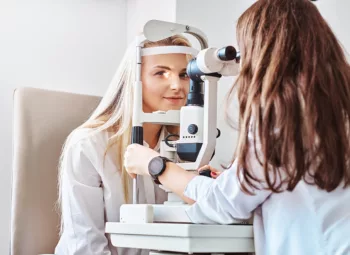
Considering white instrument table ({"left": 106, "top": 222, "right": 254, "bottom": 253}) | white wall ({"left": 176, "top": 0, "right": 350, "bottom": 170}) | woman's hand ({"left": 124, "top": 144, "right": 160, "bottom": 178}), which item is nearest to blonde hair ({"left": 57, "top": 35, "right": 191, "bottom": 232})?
woman's hand ({"left": 124, "top": 144, "right": 160, "bottom": 178})

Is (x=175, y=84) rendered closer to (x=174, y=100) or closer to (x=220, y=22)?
(x=174, y=100)

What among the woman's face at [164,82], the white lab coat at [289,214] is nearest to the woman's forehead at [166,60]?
the woman's face at [164,82]

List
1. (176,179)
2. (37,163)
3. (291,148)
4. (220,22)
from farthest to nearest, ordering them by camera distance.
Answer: (220,22) → (37,163) → (176,179) → (291,148)

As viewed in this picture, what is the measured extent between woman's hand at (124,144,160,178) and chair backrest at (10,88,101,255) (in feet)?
1.59

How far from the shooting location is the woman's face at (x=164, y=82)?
5.47 feet

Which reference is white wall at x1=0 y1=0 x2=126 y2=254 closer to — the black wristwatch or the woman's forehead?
the woman's forehead

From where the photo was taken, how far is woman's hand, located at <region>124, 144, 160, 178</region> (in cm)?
134

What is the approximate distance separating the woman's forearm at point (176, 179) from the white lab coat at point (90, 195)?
0.36 metres

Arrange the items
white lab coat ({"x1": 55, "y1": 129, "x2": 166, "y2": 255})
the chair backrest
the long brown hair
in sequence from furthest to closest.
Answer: the chair backrest → white lab coat ({"x1": 55, "y1": 129, "x2": 166, "y2": 255}) → the long brown hair

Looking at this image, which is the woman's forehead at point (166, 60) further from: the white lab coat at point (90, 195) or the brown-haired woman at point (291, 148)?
the brown-haired woman at point (291, 148)

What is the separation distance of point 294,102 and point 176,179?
1.10 feet

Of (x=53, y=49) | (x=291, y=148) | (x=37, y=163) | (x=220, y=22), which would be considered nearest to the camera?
(x=291, y=148)

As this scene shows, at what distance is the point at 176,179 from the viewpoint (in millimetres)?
1257

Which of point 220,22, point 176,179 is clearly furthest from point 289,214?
point 220,22
